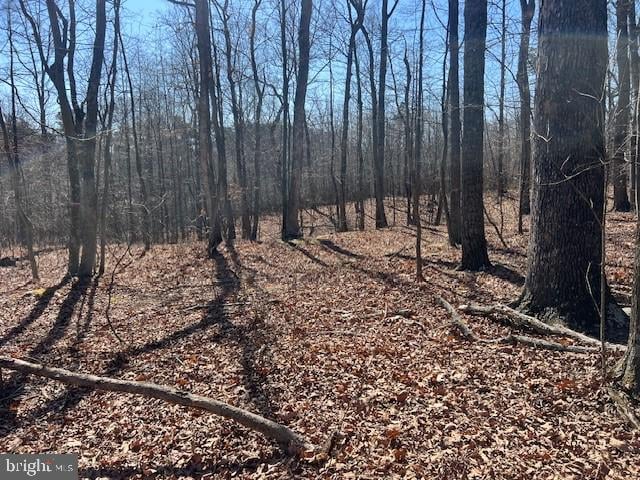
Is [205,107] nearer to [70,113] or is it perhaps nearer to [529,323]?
[70,113]

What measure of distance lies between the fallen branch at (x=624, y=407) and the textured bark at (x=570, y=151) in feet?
4.55

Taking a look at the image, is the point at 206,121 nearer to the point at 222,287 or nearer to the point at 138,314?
the point at 222,287

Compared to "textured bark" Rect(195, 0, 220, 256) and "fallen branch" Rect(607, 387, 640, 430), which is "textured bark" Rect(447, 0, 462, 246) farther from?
"fallen branch" Rect(607, 387, 640, 430)

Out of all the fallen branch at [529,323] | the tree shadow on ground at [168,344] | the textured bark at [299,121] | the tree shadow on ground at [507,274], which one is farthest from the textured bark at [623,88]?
the tree shadow on ground at [168,344]

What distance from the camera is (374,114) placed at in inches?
771

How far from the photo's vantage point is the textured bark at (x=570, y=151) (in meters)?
4.56

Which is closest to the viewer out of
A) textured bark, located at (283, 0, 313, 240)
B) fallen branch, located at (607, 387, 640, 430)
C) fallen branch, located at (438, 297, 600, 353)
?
fallen branch, located at (607, 387, 640, 430)

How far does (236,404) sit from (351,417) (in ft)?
3.82

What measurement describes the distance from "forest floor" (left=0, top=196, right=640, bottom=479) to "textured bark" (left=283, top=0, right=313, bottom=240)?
6261mm

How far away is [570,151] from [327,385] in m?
3.58

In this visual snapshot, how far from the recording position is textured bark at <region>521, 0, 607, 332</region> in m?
4.56

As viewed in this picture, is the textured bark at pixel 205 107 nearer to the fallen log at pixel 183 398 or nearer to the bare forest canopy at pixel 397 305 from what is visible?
the bare forest canopy at pixel 397 305

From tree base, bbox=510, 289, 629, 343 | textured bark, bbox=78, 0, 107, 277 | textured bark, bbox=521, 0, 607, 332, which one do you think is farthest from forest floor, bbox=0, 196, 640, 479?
textured bark, bbox=78, 0, 107, 277

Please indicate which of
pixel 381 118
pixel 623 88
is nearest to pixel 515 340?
pixel 623 88
